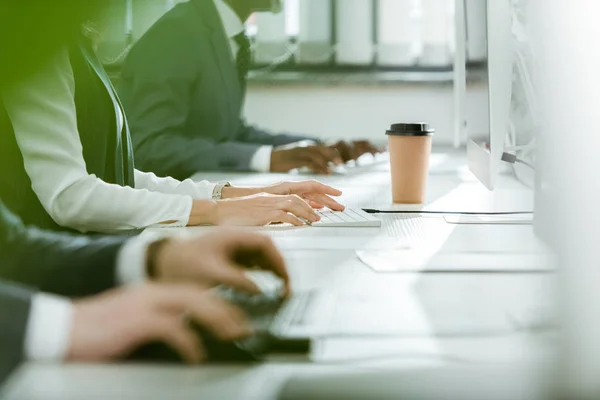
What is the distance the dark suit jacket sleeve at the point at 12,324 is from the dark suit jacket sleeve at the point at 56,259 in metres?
0.21

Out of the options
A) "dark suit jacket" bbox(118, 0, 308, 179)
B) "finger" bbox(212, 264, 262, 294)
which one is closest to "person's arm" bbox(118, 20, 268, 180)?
"dark suit jacket" bbox(118, 0, 308, 179)

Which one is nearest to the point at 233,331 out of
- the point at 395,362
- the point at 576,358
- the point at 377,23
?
the point at 395,362

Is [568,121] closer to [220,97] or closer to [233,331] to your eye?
[233,331]

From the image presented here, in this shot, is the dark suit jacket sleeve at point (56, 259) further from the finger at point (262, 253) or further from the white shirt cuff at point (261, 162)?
the white shirt cuff at point (261, 162)

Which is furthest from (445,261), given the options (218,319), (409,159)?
(409,159)

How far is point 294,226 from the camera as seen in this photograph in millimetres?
1278

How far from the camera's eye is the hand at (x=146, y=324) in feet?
1.85

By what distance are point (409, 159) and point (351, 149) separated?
1.01m

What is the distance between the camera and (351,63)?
13.8 feet

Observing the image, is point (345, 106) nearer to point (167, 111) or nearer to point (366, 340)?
point (167, 111)

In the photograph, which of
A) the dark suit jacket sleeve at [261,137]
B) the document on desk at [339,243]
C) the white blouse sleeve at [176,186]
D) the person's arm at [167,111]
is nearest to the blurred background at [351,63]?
the dark suit jacket sleeve at [261,137]

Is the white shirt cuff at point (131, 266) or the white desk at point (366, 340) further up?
the white shirt cuff at point (131, 266)

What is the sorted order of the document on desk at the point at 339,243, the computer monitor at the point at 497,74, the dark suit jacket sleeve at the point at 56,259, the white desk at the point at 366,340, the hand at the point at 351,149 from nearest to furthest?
the white desk at the point at 366,340 → the dark suit jacket sleeve at the point at 56,259 → the document on desk at the point at 339,243 → the computer monitor at the point at 497,74 → the hand at the point at 351,149

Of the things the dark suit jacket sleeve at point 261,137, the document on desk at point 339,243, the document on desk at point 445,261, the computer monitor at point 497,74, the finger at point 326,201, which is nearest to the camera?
the document on desk at point 445,261
